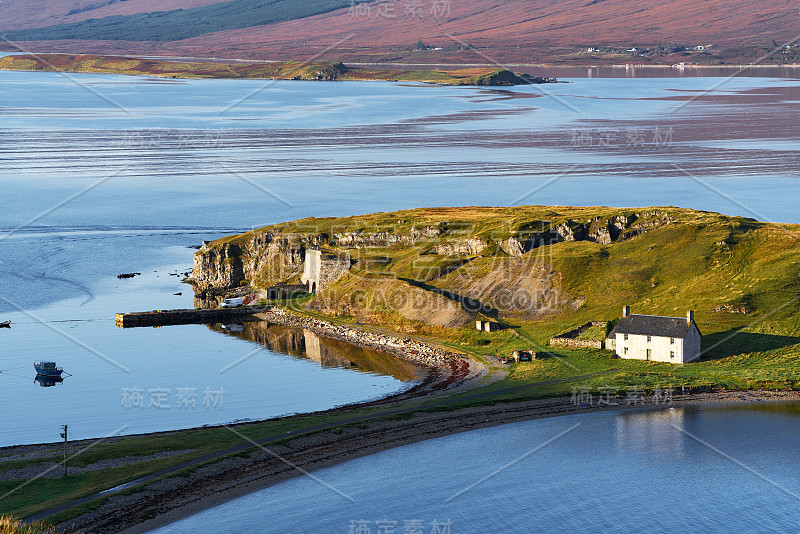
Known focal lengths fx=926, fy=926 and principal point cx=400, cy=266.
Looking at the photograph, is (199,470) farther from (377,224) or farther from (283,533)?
(377,224)

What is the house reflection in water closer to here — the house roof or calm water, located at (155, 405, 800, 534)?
calm water, located at (155, 405, 800, 534)

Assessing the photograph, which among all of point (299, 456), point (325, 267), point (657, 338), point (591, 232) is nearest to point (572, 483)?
point (299, 456)

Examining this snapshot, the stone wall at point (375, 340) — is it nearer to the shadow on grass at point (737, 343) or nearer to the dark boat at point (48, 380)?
the shadow on grass at point (737, 343)

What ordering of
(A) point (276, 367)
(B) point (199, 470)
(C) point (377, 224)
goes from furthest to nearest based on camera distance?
(C) point (377, 224), (A) point (276, 367), (B) point (199, 470)

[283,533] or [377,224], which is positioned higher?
[377,224]

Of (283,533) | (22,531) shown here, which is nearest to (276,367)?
(283,533)

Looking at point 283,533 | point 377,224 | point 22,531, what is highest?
point 377,224
